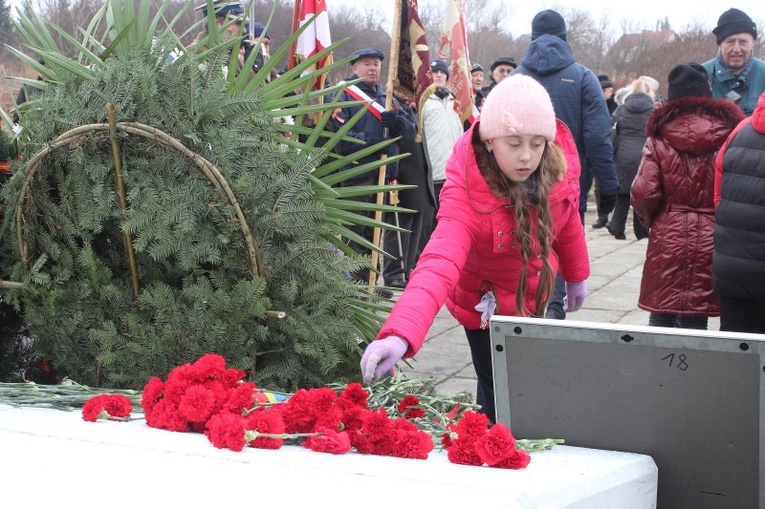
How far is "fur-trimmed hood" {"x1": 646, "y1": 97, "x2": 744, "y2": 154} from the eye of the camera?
181 inches

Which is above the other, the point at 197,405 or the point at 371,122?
the point at 371,122

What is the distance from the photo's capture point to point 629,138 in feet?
34.2

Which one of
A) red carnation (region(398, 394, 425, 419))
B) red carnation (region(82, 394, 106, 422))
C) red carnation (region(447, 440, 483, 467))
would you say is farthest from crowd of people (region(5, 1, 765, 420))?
red carnation (region(82, 394, 106, 422))

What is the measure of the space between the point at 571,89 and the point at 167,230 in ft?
13.7

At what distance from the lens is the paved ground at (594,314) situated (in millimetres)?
5188

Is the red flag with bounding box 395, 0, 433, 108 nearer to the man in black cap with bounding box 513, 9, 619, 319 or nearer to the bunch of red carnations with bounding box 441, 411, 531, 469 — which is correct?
the man in black cap with bounding box 513, 9, 619, 319

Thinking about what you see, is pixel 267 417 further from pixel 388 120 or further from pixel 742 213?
pixel 388 120

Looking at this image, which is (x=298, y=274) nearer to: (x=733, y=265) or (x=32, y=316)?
(x=32, y=316)

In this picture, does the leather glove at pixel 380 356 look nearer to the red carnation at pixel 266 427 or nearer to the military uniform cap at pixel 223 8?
the red carnation at pixel 266 427

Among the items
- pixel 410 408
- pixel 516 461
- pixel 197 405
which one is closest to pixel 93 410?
pixel 197 405

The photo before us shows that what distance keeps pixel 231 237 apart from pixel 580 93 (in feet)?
13.5

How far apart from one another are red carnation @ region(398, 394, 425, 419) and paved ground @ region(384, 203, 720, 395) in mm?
595

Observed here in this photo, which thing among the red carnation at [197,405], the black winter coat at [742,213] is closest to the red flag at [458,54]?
the black winter coat at [742,213]

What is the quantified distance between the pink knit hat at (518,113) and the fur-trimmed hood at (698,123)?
2.10 metres
